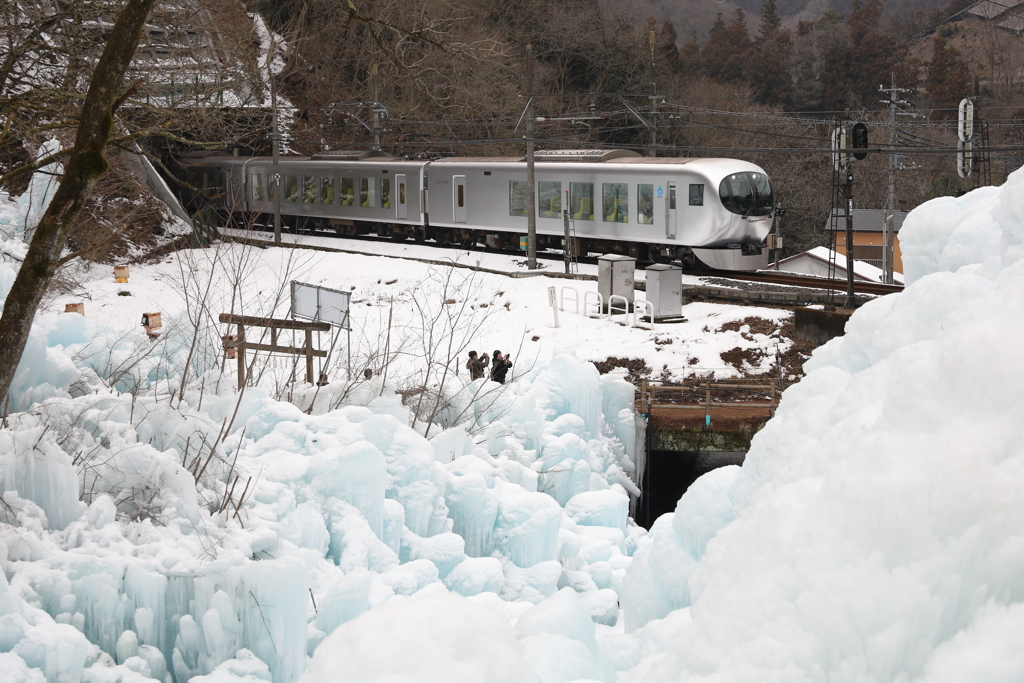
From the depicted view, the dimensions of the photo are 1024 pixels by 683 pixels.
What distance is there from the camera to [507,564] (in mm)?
9266

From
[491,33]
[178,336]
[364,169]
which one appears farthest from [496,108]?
[178,336]

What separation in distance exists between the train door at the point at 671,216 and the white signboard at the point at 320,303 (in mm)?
11973

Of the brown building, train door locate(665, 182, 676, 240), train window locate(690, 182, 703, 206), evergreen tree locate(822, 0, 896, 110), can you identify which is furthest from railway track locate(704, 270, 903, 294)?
evergreen tree locate(822, 0, 896, 110)

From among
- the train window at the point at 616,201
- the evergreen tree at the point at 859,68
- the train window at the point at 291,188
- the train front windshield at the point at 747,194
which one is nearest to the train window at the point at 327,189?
the train window at the point at 291,188

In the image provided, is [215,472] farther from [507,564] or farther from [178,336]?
[178,336]

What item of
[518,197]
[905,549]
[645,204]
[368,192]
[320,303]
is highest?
[368,192]

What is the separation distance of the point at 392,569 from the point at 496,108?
3776cm

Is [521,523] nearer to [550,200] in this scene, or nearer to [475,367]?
[475,367]

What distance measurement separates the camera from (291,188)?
3294 centimetres

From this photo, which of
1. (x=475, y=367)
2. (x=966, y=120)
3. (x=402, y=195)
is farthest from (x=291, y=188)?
(x=966, y=120)

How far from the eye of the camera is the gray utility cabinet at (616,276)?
20.1 metres

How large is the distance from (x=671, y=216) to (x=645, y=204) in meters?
0.78

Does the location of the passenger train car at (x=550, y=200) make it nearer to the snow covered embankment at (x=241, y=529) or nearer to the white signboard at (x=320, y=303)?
the white signboard at (x=320, y=303)

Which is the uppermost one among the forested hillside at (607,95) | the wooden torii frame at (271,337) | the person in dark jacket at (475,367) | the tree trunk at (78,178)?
the forested hillside at (607,95)
